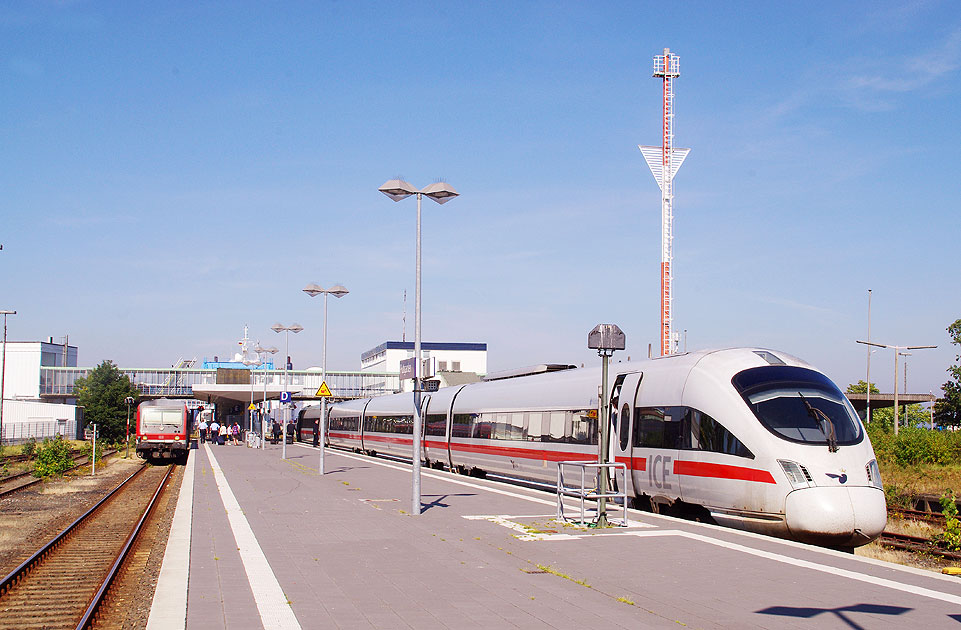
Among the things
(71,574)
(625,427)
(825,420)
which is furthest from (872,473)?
(71,574)

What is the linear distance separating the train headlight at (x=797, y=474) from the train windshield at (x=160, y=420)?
2984 centimetres

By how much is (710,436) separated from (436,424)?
672 inches

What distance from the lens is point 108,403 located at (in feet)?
191

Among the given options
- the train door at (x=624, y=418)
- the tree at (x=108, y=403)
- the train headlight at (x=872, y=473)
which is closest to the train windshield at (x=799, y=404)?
the train headlight at (x=872, y=473)

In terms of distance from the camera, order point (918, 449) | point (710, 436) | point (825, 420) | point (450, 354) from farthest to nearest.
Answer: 1. point (450, 354)
2. point (918, 449)
3. point (710, 436)
4. point (825, 420)

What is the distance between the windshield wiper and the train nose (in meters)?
0.64

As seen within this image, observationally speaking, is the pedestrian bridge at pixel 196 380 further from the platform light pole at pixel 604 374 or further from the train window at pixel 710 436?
the platform light pole at pixel 604 374

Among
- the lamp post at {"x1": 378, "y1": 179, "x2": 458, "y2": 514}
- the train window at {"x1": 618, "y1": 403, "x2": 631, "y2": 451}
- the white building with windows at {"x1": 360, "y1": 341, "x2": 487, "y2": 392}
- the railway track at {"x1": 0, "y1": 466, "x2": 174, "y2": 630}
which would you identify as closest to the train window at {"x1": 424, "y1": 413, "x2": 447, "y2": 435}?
the railway track at {"x1": 0, "y1": 466, "x2": 174, "y2": 630}

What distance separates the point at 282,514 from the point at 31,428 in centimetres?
5909

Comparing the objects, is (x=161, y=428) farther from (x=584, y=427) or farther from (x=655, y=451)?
(x=655, y=451)

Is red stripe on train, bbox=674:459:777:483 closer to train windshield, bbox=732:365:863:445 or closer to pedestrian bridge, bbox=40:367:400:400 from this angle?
train windshield, bbox=732:365:863:445

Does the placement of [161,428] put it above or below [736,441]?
below

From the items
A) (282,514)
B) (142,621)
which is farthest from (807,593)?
(282,514)

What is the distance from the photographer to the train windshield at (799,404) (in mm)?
13031
